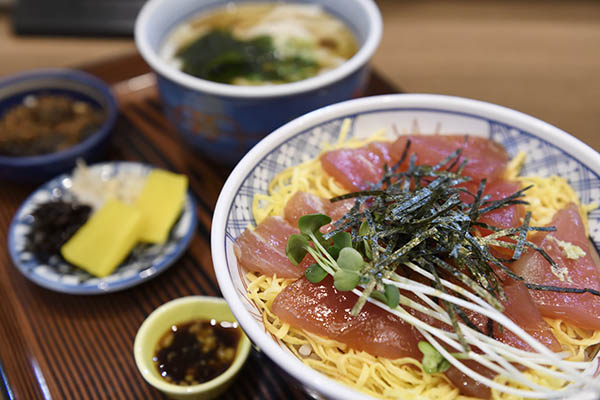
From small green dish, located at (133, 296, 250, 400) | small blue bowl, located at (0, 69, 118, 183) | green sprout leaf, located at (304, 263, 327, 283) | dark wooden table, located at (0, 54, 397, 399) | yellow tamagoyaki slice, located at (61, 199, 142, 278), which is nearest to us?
green sprout leaf, located at (304, 263, 327, 283)

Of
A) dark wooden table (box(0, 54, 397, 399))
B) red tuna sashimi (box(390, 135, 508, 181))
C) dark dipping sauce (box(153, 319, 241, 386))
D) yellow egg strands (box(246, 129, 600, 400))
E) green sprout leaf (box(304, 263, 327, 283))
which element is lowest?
dark wooden table (box(0, 54, 397, 399))

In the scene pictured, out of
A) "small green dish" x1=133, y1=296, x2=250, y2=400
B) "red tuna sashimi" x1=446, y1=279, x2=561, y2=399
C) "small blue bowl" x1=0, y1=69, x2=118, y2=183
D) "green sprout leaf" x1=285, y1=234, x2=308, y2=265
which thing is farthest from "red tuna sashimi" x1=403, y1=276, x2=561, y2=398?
"small blue bowl" x1=0, y1=69, x2=118, y2=183

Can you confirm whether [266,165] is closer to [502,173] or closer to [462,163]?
[462,163]

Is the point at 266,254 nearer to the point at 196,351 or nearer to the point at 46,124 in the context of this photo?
the point at 196,351

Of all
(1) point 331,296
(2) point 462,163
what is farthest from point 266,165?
(2) point 462,163

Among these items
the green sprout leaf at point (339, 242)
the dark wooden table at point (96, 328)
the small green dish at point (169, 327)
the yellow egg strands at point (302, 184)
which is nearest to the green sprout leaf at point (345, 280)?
the green sprout leaf at point (339, 242)

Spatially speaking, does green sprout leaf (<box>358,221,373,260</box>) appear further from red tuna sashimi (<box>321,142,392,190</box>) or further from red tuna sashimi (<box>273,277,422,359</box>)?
red tuna sashimi (<box>321,142,392,190</box>)
